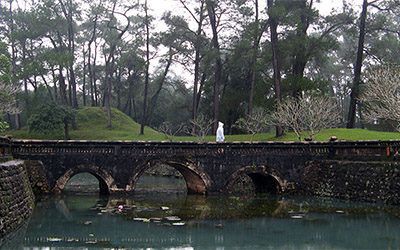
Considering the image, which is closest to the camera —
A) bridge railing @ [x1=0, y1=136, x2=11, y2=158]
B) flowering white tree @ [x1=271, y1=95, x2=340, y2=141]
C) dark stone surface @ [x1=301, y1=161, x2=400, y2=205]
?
bridge railing @ [x1=0, y1=136, x2=11, y2=158]

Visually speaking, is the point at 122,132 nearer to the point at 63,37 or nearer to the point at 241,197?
the point at 63,37

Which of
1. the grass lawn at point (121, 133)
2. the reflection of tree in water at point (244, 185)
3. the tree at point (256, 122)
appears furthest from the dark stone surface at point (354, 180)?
the tree at point (256, 122)

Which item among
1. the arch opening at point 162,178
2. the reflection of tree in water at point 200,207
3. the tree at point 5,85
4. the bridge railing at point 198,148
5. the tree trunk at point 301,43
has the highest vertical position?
the tree trunk at point 301,43

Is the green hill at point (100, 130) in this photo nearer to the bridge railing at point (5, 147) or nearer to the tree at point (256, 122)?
the tree at point (256, 122)

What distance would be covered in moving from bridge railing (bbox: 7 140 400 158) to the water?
95.9 inches

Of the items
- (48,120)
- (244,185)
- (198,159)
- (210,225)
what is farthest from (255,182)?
(48,120)

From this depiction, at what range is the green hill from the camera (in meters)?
42.3

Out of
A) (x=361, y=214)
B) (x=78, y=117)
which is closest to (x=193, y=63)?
(x=78, y=117)

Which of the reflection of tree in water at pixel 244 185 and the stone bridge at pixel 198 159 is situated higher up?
the stone bridge at pixel 198 159

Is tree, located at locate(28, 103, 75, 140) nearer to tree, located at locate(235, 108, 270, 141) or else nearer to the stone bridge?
tree, located at locate(235, 108, 270, 141)

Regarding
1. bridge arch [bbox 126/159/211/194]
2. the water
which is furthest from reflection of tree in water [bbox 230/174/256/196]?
the water

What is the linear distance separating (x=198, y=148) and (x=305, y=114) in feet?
30.4

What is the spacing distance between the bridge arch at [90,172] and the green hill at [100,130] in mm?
15586

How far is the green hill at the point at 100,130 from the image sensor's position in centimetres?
4228
